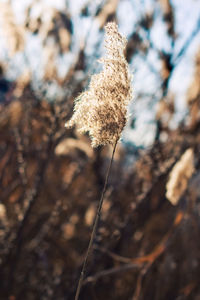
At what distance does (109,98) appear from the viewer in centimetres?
92

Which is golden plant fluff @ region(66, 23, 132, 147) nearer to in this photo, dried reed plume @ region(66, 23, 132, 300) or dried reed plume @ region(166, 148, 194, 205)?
dried reed plume @ region(66, 23, 132, 300)

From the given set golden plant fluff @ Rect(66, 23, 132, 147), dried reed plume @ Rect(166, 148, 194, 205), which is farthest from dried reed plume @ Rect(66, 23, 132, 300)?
dried reed plume @ Rect(166, 148, 194, 205)

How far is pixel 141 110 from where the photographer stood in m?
3.21

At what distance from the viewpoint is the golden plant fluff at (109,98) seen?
90 centimetres

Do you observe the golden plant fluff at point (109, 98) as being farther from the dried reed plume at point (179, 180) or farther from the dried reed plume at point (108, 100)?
the dried reed plume at point (179, 180)

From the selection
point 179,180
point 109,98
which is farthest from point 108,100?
point 179,180

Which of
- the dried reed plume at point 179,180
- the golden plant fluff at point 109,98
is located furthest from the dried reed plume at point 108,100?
the dried reed plume at point 179,180

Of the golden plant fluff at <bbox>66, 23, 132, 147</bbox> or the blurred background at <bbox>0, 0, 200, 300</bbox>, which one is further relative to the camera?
the blurred background at <bbox>0, 0, 200, 300</bbox>

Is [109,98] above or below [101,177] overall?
below

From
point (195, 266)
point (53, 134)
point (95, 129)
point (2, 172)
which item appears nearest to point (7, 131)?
point (2, 172)

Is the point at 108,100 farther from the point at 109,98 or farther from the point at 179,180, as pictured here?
the point at 179,180

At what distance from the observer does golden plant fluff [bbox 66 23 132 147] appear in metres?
0.90

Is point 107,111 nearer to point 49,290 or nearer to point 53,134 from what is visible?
point 53,134

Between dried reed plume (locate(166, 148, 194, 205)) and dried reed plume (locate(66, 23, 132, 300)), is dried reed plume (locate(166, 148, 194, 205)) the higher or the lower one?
the higher one
